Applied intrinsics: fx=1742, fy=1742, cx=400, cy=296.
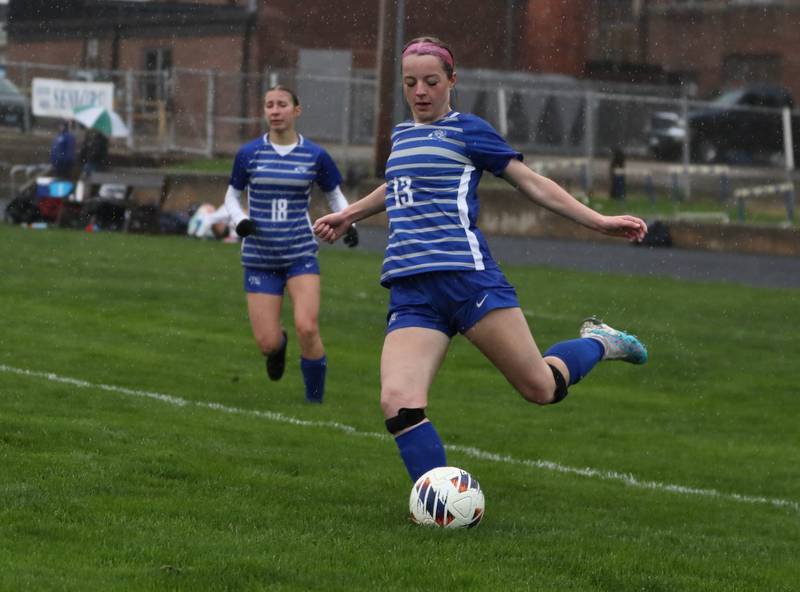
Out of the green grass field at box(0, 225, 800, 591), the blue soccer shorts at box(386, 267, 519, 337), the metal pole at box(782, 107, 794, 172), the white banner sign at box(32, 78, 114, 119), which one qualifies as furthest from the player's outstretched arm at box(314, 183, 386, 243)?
the white banner sign at box(32, 78, 114, 119)

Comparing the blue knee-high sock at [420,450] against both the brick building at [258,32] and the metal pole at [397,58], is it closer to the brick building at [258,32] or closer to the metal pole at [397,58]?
the metal pole at [397,58]

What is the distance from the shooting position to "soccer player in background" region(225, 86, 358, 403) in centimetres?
1134

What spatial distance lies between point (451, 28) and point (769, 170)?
39.3 ft

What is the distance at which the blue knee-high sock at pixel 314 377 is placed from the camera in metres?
11.5

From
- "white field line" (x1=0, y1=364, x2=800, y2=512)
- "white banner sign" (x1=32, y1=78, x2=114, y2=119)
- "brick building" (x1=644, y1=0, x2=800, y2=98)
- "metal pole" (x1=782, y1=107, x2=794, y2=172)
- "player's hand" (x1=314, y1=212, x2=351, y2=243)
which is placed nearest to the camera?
"player's hand" (x1=314, y1=212, x2=351, y2=243)

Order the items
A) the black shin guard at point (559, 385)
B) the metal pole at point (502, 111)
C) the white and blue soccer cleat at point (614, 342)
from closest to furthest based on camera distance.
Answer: the black shin guard at point (559, 385)
the white and blue soccer cleat at point (614, 342)
the metal pole at point (502, 111)

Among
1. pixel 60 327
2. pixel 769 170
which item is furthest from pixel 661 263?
pixel 60 327

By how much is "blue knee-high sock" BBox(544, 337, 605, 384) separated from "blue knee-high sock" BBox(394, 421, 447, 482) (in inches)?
38.5

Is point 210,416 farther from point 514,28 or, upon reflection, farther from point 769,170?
point 514,28

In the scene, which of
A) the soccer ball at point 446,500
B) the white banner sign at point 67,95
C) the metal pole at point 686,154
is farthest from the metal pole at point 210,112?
Answer: the soccer ball at point 446,500

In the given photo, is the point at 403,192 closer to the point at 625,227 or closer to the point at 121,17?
the point at 625,227

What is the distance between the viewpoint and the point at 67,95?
35.1 metres

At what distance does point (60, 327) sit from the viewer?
598 inches

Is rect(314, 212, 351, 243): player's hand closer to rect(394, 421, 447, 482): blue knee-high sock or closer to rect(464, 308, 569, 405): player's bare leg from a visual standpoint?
rect(464, 308, 569, 405): player's bare leg
